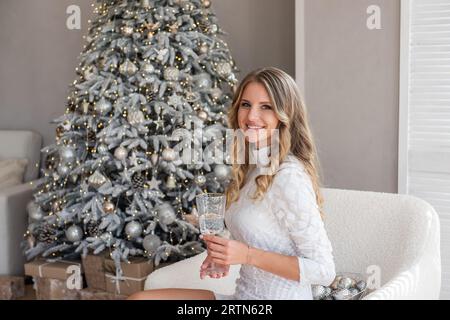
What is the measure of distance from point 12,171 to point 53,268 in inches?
40.9

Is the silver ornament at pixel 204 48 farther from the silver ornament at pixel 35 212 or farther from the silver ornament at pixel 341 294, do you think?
the silver ornament at pixel 341 294

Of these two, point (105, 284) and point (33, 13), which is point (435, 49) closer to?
point (105, 284)

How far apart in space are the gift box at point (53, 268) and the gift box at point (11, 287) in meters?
0.30

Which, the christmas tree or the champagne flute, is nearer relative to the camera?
the champagne flute

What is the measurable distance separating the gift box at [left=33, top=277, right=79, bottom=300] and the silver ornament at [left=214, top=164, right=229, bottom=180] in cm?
106

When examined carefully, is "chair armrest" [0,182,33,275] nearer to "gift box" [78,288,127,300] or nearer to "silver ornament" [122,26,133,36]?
"gift box" [78,288,127,300]

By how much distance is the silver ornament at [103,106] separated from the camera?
3.35 m

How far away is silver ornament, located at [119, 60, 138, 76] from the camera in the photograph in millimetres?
3346

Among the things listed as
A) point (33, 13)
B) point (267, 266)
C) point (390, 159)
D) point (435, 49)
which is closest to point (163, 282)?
point (267, 266)

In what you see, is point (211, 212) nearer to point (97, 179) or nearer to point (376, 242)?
point (376, 242)

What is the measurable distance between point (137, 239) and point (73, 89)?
0.96 meters

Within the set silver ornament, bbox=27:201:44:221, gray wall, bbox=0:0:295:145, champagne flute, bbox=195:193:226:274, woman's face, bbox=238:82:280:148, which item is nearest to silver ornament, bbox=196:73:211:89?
silver ornament, bbox=27:201:44:221

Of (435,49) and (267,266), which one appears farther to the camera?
(435,49)
